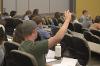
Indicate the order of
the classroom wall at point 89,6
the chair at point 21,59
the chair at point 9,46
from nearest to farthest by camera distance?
the chair at point 21,59 → the chair at point 9,46 → the classroom wall at point 89,6

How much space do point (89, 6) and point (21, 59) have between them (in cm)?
1448

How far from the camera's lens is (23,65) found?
2.98 metres

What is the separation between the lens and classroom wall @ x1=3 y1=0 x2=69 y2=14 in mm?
14234

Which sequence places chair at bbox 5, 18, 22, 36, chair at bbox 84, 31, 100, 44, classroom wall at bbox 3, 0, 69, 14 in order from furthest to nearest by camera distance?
classroom wall at bbox 3, 0, 69, 14 → chair at bbox 5, 18, 22, 36 → chair at bbox 84, 31, 100, 44

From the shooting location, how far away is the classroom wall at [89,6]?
1658 cm

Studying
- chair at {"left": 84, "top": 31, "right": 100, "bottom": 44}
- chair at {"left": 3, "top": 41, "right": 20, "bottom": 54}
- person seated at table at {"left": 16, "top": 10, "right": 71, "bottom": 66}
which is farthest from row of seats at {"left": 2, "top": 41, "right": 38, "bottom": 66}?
chair at {"left": 84, "top": 31, "right": 100, "bottom": 44}

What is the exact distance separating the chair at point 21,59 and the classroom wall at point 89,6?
13.6 metres

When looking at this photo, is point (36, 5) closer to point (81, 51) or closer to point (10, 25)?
point (10, 25)

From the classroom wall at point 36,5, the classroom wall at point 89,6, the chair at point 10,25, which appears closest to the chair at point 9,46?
the chair at point 10,25

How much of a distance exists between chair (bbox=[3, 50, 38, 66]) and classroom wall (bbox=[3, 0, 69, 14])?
36.3 feet

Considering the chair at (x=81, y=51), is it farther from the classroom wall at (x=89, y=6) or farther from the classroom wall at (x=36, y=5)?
the classroom wall at (x=89, y=6)

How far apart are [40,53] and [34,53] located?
6 centimetres

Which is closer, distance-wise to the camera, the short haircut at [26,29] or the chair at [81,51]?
the short haircut at [26,29]

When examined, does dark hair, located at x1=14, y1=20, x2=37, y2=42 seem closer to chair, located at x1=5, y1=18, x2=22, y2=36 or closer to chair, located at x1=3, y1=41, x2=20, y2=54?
chair, located at x1=3, y1=41, x2=20, y2=54
